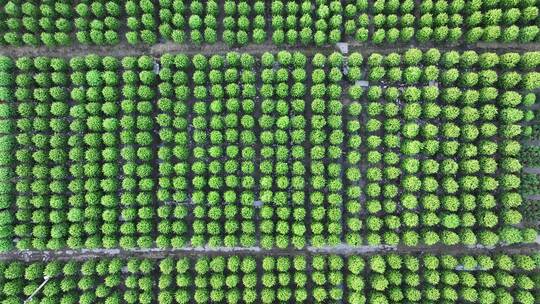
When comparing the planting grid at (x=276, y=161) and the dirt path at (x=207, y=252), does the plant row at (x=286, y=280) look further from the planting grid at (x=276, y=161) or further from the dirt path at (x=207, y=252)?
the dirt path at (x=207, y=252)

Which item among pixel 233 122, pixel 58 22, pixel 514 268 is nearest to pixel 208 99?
pixel 233 122

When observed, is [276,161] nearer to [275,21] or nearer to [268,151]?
[268,151]

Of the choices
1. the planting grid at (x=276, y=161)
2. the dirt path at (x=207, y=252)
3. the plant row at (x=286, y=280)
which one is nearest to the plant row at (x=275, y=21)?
the planting grid at (x=276, y=161)

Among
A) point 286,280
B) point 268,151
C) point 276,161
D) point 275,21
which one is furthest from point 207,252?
point 275,21

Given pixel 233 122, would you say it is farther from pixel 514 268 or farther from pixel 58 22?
pixel 514 268

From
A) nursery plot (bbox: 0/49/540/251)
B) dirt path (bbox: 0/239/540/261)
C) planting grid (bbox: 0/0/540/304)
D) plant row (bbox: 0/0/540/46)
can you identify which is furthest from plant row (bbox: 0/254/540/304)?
plant row (bbox: 0/0/540/46)
